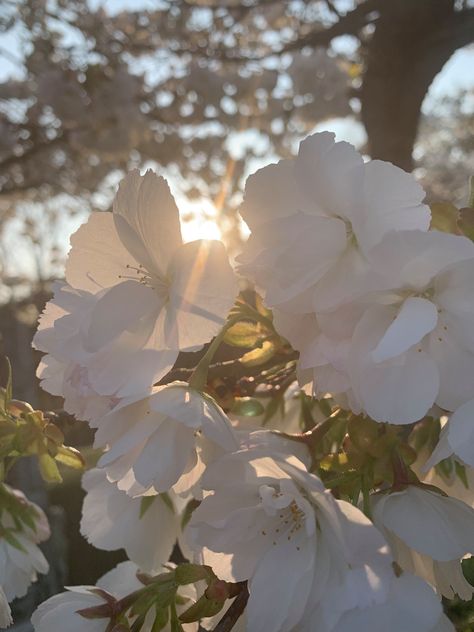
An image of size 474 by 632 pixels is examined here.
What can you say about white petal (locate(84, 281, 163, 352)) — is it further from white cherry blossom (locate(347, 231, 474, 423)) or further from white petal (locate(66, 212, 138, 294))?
white cherry blossom (locate(347, 231, 474, 423))

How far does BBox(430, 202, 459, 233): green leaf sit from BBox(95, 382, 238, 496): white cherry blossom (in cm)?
21

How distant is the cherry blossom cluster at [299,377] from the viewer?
1.33 ft

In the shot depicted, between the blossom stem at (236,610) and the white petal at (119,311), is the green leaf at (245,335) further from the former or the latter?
the blossom stem at (236,610)

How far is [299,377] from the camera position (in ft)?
1.59

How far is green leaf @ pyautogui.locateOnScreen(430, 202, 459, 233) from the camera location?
0.50 m

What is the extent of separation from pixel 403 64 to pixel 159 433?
2.14m

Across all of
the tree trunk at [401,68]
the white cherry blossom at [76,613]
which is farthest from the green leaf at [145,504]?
the tree trunk at [401,68]

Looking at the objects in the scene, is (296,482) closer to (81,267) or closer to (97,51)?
(81,267)

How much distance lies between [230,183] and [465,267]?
560 centimetres

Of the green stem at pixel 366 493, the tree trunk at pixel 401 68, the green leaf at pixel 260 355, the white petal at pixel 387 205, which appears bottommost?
the green stem at pixel 366 493

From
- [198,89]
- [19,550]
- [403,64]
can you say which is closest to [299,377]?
[19,550]

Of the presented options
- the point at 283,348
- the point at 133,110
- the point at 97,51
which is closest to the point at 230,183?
the point at 133,110

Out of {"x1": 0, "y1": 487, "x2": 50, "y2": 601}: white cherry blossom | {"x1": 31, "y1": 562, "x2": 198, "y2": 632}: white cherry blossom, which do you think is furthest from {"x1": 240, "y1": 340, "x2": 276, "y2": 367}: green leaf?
{"x1": 0, "y1": 487, "x2": 50, "y2": 601}: white cherry blossom

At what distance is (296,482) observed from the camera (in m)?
0.44
